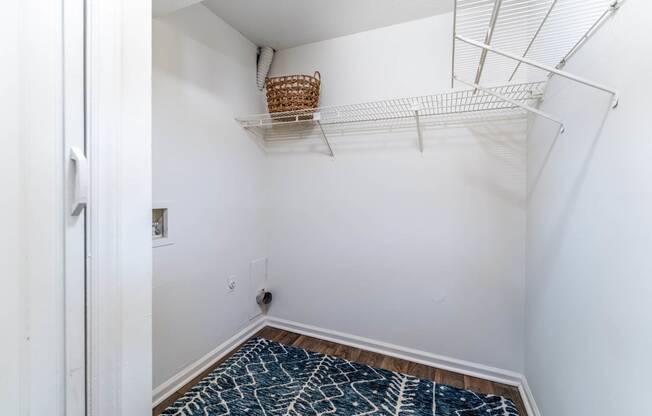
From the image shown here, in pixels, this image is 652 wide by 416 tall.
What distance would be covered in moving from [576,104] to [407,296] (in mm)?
1426

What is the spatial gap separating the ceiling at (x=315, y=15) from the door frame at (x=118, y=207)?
124 centimetres

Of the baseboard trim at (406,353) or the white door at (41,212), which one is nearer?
the white door at (41,212)

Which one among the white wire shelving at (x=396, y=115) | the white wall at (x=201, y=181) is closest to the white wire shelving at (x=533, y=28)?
the white wire shelving at (x=396, y=115)

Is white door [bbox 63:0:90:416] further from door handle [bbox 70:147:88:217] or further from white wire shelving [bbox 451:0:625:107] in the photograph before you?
white wire shelving [bbox 451:0:625:107]

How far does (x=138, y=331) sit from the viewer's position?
80 cm

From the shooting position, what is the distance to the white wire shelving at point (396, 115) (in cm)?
166

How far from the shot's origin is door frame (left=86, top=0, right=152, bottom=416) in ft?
2.31

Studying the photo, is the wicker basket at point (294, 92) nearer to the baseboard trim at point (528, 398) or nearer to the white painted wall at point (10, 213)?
the white painted wall at point (10, 213)

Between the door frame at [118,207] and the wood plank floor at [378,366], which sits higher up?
the door frame at [118,207]

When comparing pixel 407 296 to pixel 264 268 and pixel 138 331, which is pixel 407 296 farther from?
pixel 138 331

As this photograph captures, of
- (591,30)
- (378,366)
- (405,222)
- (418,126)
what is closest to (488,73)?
(418,126)

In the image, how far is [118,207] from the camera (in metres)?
0.75

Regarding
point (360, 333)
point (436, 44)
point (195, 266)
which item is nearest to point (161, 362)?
point (195, 266)

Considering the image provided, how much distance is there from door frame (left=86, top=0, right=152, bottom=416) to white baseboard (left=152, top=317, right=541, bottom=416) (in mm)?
1037
